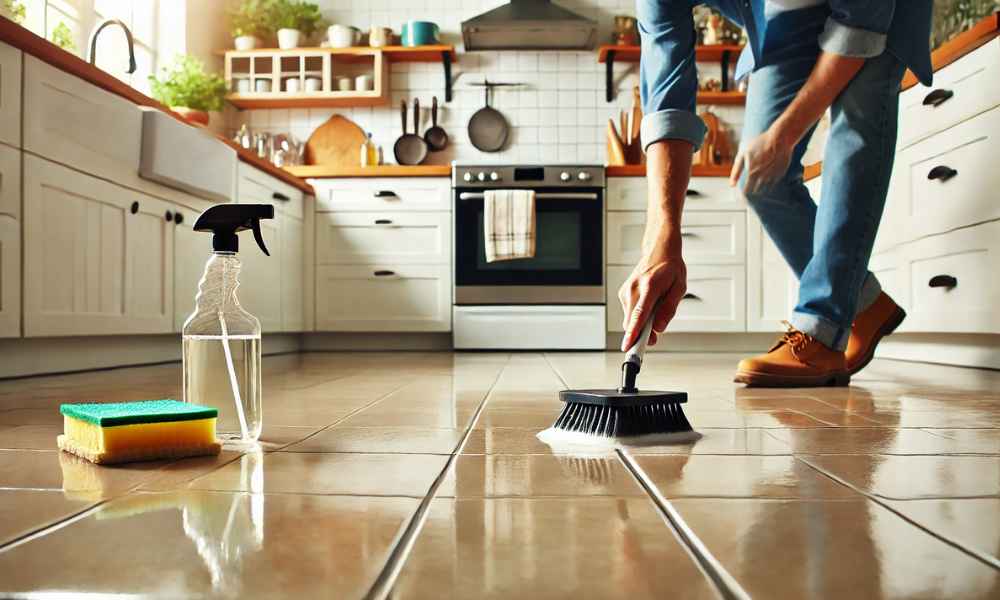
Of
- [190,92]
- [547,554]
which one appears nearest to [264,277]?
[190,92]

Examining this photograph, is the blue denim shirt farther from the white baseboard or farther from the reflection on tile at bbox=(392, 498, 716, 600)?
the white baseboard

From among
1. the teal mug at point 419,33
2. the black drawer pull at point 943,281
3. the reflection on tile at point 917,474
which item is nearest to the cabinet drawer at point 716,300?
the black drawer pull at point 943,281

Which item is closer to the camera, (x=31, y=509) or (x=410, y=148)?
(x=31, y=509)

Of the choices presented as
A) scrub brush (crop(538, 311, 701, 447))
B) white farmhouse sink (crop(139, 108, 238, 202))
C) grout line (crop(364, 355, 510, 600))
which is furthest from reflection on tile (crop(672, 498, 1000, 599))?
white farmhouse sink (crop(139, 108, 238, 202))

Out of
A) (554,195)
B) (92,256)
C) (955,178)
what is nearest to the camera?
(92,256)

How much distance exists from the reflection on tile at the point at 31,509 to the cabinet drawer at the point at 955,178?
229cm

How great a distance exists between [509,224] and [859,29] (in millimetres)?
2433

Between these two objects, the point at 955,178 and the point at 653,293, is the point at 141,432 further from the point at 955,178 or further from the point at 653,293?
the point at 955,178

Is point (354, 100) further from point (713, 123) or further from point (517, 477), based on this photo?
point (517, 477)

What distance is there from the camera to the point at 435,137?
4.75 meters

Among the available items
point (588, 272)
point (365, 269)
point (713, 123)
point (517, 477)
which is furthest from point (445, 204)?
point (517, 477)

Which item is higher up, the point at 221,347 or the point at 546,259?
the point at 546,259

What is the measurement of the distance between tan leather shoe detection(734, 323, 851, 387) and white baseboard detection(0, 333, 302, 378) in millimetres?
1734

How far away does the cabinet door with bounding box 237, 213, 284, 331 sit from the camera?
331 centimetres
